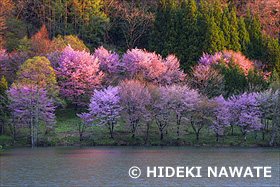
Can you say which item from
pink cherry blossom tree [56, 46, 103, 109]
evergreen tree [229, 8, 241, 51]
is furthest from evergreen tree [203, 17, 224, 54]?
pink cherry blossom tree [56, 46, 103, 109]

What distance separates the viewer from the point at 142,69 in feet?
322

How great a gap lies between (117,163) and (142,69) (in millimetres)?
42175

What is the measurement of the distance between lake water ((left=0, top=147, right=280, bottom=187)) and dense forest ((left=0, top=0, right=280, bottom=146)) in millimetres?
8705

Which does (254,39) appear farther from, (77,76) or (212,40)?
Answer: (77,76)

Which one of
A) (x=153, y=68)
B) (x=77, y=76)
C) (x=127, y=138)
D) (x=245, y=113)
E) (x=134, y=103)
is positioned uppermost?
(x=153, y=68)

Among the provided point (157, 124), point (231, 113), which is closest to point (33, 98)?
point (157, 124)

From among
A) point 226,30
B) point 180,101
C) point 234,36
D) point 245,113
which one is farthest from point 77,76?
point 234,36

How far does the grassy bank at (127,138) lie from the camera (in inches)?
3164

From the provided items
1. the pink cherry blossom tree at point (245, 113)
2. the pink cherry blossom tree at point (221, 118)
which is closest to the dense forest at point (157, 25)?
the pink cherry blossom tree at point (245, 113)

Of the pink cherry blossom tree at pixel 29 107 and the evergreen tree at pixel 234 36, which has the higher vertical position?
the evergreen tree at pixel 234 36

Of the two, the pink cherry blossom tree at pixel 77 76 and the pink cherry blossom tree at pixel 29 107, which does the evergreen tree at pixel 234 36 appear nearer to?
the pink cherry blossom tree at pixel 77 76

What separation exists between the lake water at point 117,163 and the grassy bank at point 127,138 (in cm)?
531

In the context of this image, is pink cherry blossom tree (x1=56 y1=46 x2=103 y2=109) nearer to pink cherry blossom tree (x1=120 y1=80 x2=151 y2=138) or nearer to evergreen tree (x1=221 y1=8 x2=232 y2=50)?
pink cherry blossom tree (x1=120 y1=80 x2=151 y2=138)

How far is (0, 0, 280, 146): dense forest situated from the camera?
82750 millimetres
